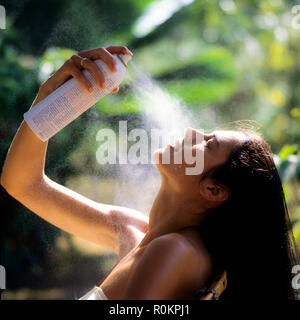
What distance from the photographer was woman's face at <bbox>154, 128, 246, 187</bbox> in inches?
40.9

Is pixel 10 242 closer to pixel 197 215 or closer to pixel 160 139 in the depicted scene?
pixel 160 139

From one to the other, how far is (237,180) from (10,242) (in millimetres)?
1978

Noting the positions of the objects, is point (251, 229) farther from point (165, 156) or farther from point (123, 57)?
point (123, 57)

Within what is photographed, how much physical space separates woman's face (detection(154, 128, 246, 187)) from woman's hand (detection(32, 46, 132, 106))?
0.77 ft

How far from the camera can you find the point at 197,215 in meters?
1.07

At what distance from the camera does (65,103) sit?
0.96 m

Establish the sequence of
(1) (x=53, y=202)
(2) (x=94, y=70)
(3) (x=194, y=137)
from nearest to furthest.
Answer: (2) (x=94, y=70) < (3) (x=194, y=137) < (1) (x=53, y=202)

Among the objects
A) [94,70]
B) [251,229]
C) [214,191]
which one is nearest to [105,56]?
[94,70]

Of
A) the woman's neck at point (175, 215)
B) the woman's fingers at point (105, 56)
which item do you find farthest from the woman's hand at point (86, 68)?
the woman's neck at point (175, 215)

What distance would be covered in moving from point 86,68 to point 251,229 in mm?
525

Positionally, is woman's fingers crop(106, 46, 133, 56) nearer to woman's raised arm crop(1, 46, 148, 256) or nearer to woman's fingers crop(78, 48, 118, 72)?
woman's fingers crop(78, 48, 118, 72)

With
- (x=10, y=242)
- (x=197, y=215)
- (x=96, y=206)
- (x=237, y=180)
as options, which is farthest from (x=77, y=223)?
(x=10, y=242)

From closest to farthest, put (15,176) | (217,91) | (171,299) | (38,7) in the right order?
(171,299) < (15,176) < (38,7) < (217,91)

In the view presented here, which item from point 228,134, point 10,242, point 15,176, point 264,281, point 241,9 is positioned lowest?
point 10,242
